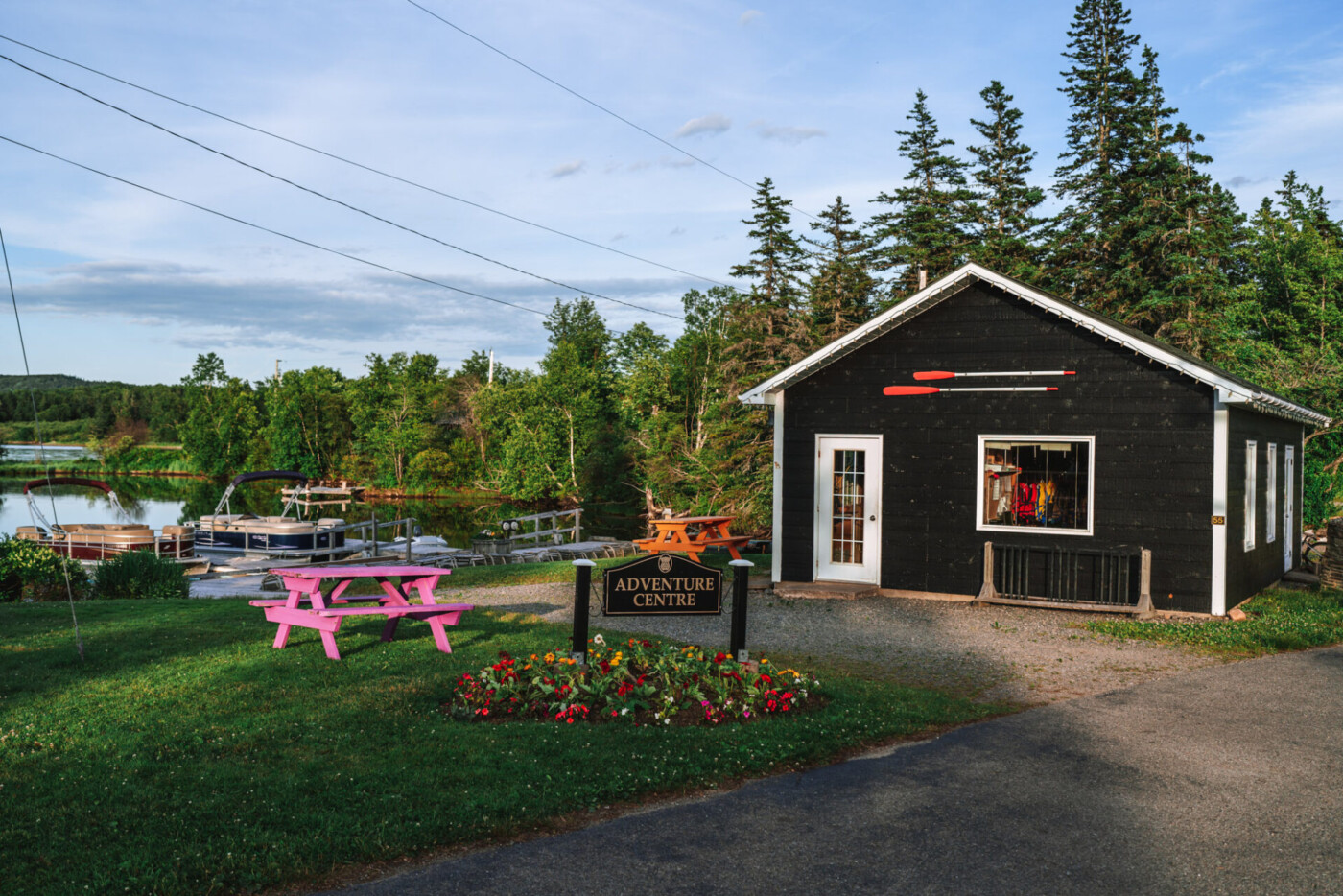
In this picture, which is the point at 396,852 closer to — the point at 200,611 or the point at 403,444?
the point at 200,611

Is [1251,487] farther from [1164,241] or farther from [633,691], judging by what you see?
[1164,241]

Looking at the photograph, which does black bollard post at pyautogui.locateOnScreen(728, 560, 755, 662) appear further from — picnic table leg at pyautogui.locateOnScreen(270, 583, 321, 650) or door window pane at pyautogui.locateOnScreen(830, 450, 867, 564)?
door window pane at pyautogui.locateOnScreen(830, 450, 867, 564)

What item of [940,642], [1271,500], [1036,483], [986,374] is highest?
[986,374]

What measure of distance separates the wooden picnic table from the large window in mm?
4956

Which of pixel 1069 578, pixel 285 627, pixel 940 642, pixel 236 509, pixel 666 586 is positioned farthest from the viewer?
pixel 236 509

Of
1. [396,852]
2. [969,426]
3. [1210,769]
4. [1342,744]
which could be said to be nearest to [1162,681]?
[1342,744]

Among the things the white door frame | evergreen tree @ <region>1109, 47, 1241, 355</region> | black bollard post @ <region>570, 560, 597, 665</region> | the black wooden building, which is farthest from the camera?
evergreen tree @ <region>1109, 47, 1241, 355</region>

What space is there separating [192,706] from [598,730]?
3029 millimetres

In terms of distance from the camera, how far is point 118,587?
14453 millimetres

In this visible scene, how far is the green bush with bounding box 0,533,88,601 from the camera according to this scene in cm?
1398

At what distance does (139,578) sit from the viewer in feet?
48.2

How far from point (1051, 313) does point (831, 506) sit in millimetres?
4071

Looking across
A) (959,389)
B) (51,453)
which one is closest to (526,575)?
(959,389)

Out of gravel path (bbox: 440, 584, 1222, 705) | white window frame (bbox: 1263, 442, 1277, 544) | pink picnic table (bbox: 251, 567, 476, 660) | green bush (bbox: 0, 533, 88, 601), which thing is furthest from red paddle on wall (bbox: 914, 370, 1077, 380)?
green bush (bbox: 0, 533, 88, 601)
